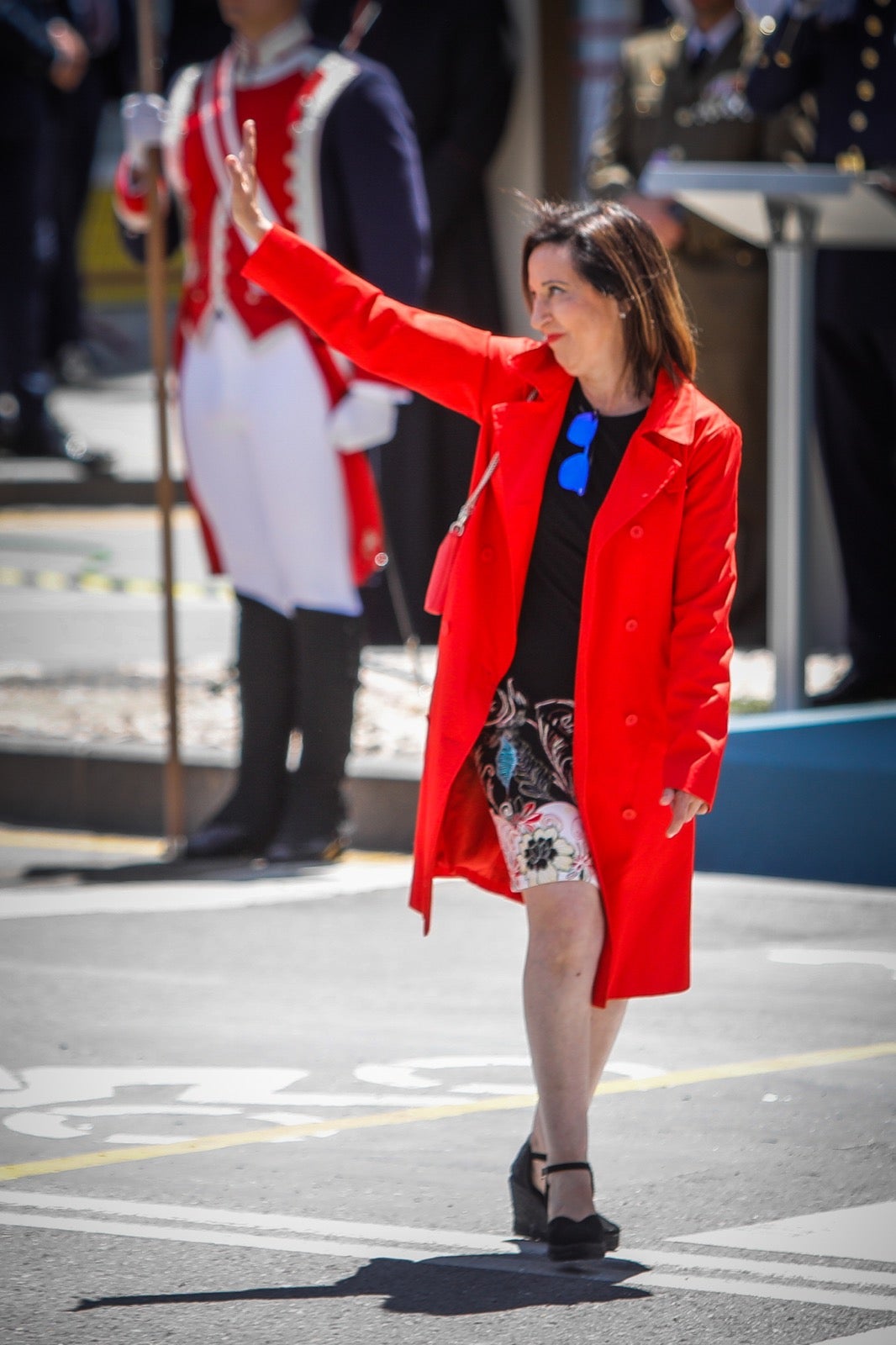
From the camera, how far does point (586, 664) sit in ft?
14.3

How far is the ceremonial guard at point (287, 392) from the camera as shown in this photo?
730 cm

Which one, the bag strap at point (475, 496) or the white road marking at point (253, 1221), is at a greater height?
the bag strap at point (475, 496)

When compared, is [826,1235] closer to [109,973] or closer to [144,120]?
[109,973]

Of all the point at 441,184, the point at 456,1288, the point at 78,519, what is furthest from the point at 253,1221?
the point at 78,519

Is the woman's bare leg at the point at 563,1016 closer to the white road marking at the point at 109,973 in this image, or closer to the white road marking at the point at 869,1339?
the white road marking at the point at 869,1339

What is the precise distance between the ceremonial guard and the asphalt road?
49 cm

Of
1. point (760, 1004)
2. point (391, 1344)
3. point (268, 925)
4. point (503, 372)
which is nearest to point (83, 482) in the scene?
point (268, 925)

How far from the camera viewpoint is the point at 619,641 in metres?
4.35

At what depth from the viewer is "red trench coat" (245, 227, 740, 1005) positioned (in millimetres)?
4348

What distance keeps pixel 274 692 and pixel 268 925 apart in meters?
1.07

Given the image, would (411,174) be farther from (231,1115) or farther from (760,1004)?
(231,1115)

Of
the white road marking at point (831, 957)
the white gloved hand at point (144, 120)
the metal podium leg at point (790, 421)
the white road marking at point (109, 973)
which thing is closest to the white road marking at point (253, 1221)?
the white road marking at point (109, 973)

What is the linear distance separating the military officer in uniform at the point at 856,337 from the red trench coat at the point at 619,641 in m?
3.77

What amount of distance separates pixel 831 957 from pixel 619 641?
7.33ft
